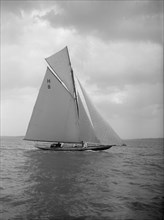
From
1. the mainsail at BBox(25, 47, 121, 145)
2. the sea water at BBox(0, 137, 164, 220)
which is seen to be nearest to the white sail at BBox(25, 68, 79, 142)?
the mainsail at BBox(25, 47, 121, 145)

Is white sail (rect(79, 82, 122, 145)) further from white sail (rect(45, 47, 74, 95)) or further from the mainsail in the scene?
white sail (rect(45, 47, 74, 95))

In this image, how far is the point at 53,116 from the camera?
4141 centimetres

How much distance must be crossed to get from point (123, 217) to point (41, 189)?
21.4ft

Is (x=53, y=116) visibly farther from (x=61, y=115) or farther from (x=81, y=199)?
(x=81, y=199)

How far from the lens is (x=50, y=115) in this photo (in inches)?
1634

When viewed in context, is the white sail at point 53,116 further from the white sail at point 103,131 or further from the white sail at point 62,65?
the white sail at point 103,131

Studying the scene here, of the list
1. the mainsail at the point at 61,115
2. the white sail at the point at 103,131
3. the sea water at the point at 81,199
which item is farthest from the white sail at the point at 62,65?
the sea water at the point at 81,199

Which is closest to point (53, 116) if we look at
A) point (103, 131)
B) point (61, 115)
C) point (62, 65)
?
point (61, 115)

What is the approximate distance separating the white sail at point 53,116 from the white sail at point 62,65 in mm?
2064

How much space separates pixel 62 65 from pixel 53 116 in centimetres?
1177

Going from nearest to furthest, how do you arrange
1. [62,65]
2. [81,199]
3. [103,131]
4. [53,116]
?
[81,199] < [103,131] < [53,116] < [62,65]

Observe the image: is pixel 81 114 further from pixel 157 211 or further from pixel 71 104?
pixel 157 211

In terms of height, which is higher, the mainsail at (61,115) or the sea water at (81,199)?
the mainsail at (61,115)

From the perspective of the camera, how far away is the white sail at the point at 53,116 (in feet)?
135
